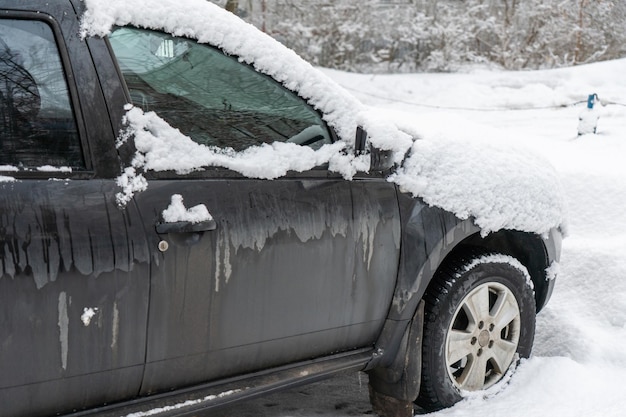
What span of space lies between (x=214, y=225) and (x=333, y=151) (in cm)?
62

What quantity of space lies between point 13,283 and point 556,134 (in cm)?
1074

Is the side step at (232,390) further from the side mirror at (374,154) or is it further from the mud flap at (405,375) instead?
the side mirror at (374,154)

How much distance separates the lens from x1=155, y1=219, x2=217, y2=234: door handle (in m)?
2.23

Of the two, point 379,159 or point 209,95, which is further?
point 379,159

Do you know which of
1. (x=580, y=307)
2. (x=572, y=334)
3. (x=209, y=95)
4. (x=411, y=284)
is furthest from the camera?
(x=580, y=307)

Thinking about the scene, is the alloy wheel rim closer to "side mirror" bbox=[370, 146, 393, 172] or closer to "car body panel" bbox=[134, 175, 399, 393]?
"car body panel" bbox=[134, 175, 399, 393]

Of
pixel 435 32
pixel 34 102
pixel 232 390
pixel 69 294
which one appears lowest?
pixel 232 390

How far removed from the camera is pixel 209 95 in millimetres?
2531

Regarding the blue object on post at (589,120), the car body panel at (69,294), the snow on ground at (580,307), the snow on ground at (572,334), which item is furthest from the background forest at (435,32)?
the car body panel at (69,294)

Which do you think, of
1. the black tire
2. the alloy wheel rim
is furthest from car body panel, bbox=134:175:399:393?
the alloy wheel rim

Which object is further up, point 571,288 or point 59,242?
point 59,242

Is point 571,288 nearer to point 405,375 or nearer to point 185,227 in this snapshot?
point 405,375

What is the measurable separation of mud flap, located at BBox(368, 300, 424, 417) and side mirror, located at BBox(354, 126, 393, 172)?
0.63 meters

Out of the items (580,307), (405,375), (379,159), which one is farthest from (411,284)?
(580,307)
